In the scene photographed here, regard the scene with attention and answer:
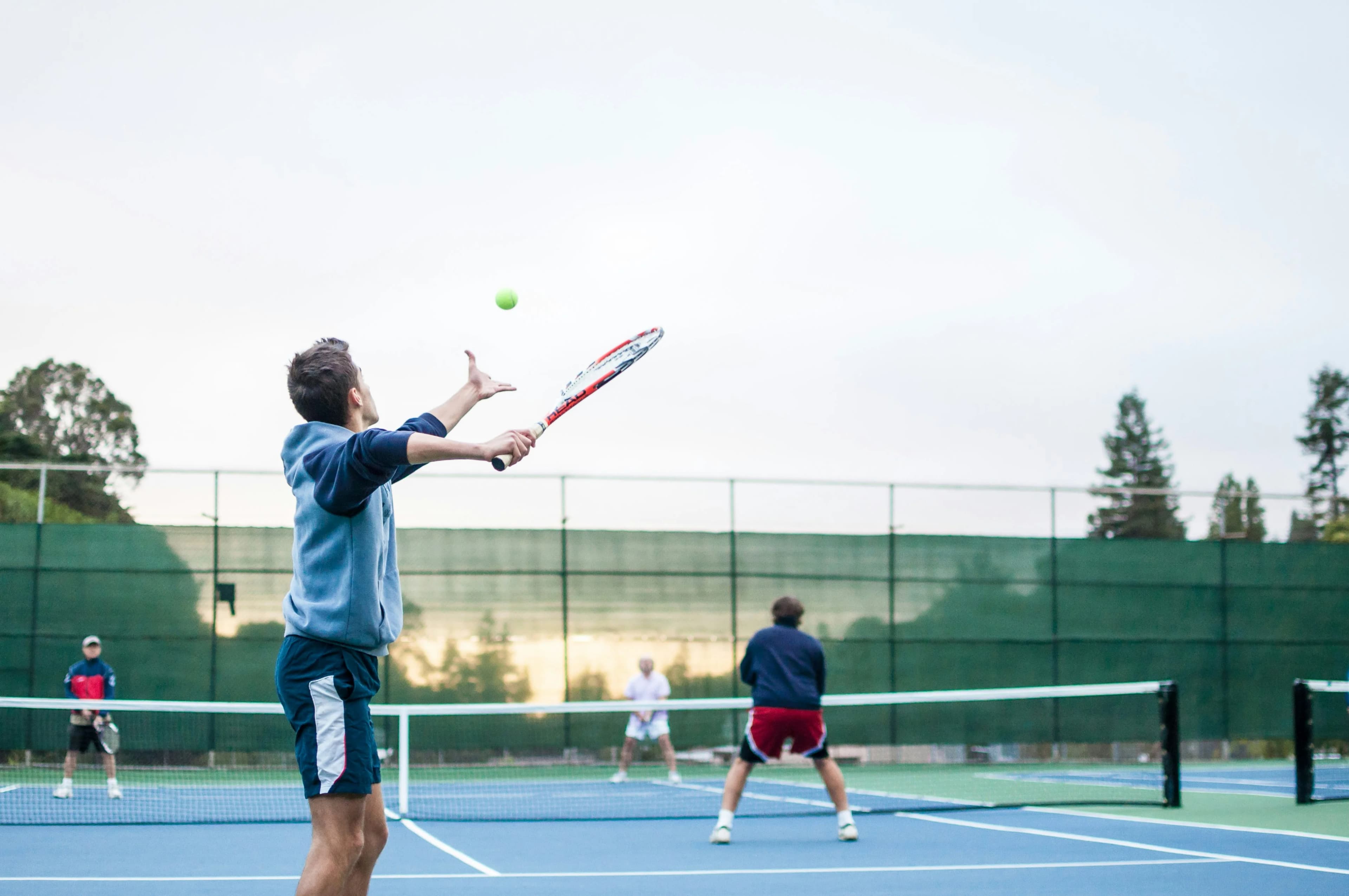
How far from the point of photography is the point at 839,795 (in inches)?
301

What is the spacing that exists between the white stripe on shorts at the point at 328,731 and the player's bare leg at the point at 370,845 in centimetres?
21

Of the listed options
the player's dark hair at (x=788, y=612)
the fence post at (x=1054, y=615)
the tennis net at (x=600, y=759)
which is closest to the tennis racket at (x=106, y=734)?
the tennis net at (x=600, y=759)

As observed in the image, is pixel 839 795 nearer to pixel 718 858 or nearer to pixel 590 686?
pixel 718 858

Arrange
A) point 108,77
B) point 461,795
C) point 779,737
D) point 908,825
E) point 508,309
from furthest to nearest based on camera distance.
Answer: point 108,77 → point 461,795 → point 908,825 → point 779,737 → point 508,309

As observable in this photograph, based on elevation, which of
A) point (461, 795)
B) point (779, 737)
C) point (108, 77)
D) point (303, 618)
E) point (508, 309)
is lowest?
point (461, 795)

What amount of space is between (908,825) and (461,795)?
15.4 ft

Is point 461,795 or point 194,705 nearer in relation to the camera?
point 194,705

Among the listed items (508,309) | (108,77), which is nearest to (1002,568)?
(108,77)

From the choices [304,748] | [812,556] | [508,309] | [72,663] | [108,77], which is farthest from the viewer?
[812,556]

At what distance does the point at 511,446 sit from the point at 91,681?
1000cm

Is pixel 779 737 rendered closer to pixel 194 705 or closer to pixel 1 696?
pixel 194 705

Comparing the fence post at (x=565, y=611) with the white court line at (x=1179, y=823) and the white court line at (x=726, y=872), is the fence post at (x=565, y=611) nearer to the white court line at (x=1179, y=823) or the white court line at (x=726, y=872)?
the white court line at (x=1179, y=823)

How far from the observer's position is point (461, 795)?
12.0m

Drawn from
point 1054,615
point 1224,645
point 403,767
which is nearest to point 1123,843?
point 403,767
